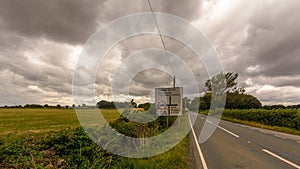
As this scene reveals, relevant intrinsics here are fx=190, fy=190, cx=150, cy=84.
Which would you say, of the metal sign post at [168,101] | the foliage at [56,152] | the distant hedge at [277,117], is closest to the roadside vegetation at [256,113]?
the distant hedge at [277,117]

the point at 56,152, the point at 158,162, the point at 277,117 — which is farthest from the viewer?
the point at 277,117

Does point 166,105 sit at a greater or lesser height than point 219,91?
lesser

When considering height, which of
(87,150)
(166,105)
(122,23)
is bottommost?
(87,150)

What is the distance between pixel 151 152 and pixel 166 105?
8.65m

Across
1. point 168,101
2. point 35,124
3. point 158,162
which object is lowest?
point 35,124

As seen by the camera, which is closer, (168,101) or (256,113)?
(168,101)

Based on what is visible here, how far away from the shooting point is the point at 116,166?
4941mm

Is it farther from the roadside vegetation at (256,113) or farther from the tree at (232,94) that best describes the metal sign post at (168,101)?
the tree at (232,94)

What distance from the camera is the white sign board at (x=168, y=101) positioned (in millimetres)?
15148

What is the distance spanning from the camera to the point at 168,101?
51.9 ft

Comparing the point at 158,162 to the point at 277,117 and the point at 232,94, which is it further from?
the point at 232,94

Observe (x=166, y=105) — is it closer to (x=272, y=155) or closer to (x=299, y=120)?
(x=272, y=155)

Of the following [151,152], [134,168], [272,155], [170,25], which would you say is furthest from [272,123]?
[134,168]

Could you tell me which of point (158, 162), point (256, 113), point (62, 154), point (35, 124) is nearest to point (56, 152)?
point (62, 154)
